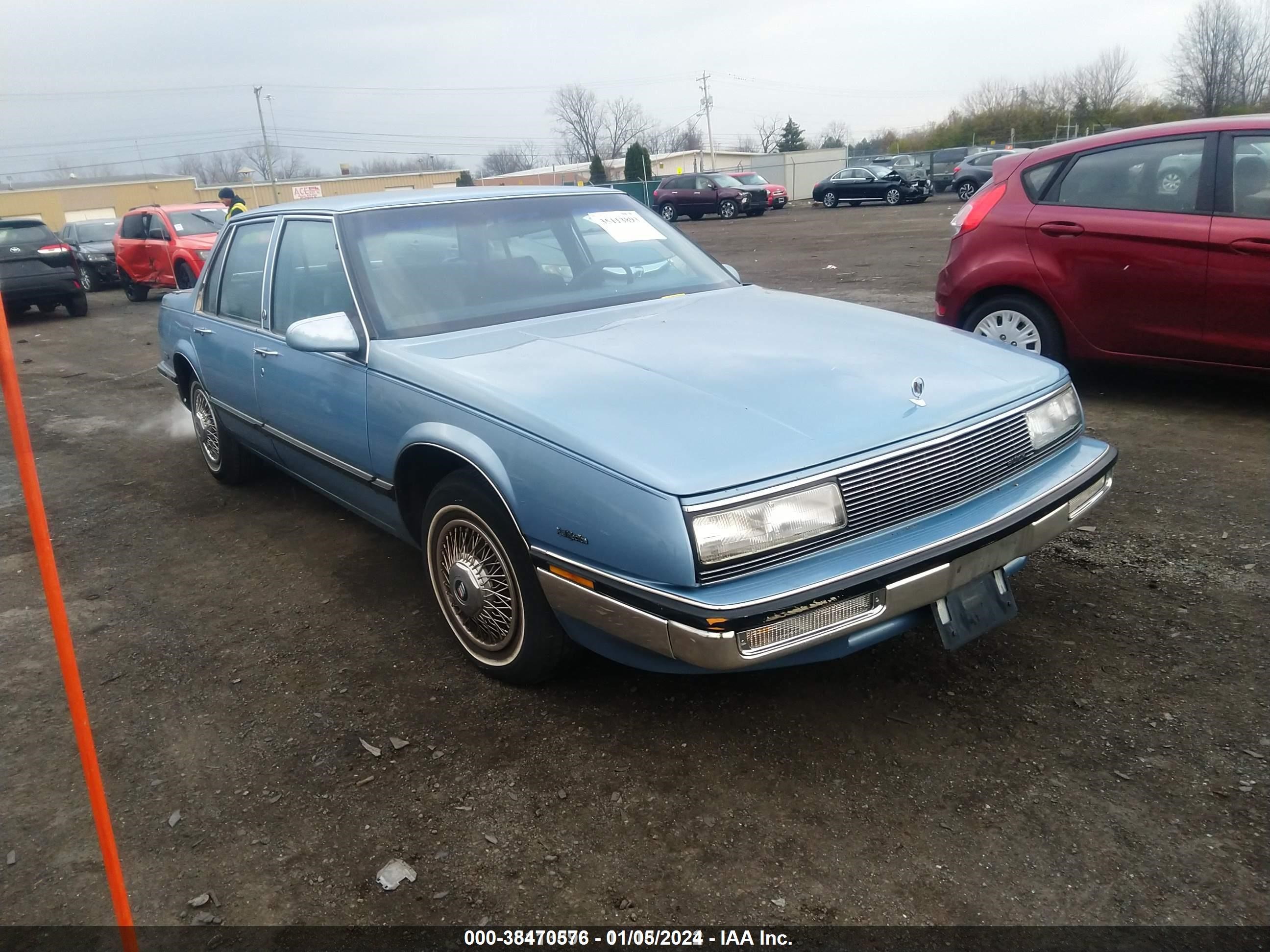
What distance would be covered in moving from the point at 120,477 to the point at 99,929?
437cm

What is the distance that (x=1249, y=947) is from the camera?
1.96 meters

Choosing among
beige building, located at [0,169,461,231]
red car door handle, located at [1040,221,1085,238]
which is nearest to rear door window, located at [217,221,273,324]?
red car door handle, located at [1040,221,1085,238]

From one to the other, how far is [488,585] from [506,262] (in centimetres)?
144

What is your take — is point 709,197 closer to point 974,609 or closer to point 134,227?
point 134,227

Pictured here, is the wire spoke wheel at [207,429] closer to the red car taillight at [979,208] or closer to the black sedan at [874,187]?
the red car taillight at [979,208]

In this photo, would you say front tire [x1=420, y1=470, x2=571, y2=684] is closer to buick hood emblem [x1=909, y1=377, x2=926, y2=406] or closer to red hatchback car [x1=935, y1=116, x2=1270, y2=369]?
buick hood emblem [x1=909, y1=377, x2=926, y2=406]

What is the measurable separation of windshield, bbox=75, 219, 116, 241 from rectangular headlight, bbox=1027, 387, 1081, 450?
2062 centimetres

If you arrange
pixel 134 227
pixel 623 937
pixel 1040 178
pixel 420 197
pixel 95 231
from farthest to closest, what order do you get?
1. pixel 95 231
2. pixel 134 227
3. pixel 1040 178
4. pixel 420 197
5. pixel 623 937

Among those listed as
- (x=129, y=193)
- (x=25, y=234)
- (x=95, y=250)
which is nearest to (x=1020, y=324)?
(x=25, y=234)

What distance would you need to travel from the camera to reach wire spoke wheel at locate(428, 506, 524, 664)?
2992 mm

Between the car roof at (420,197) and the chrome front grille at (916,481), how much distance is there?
2189 mm

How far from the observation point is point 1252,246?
4848mm

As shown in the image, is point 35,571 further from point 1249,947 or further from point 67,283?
point 67,283

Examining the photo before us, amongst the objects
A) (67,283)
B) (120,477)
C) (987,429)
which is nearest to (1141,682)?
(987,429)
